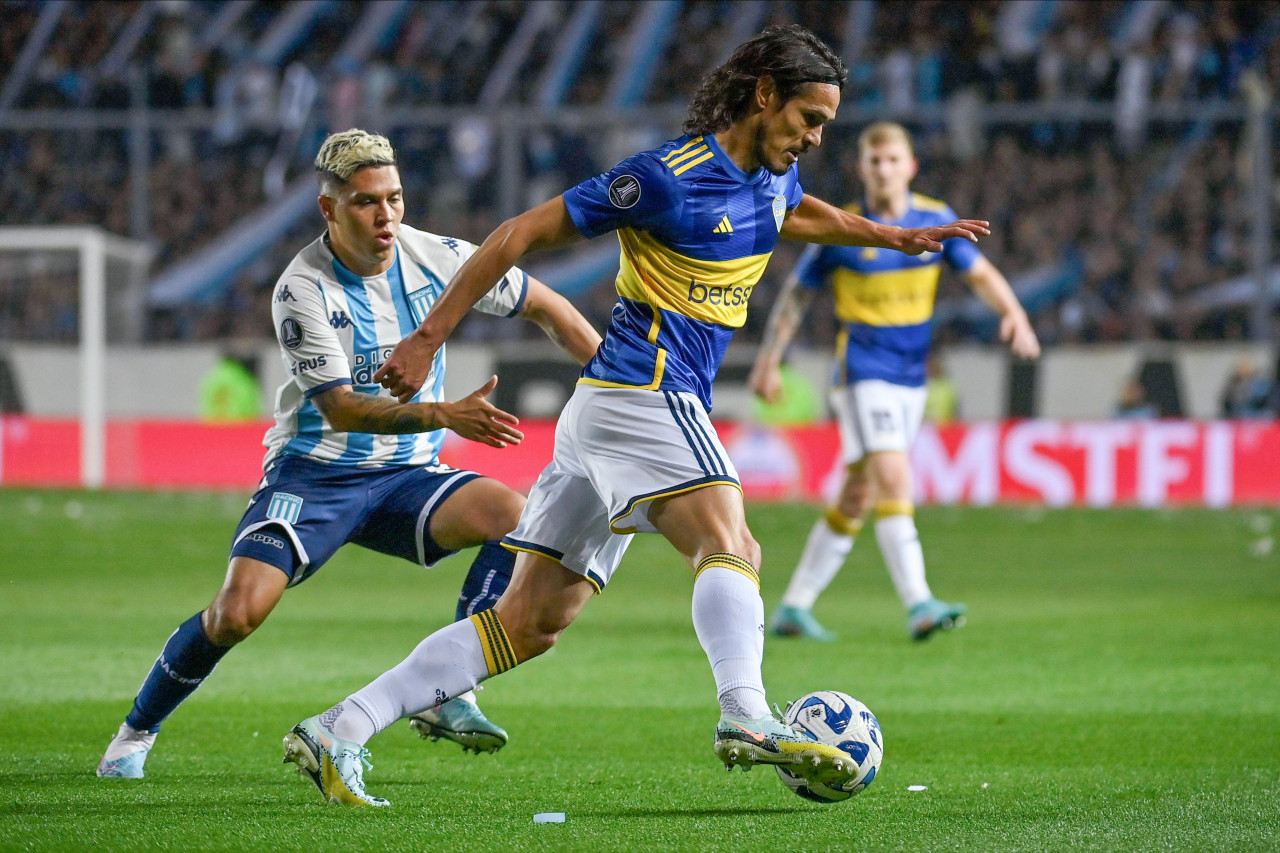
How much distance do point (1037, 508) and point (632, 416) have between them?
471 inches

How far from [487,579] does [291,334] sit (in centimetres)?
92

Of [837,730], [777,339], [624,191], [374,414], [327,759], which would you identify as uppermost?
[624,191]

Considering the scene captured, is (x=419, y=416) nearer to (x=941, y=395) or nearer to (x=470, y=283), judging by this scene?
(x=470, y=283)

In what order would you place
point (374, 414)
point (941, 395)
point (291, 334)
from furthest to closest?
point (941, 395) → point (291, 334) → point (374, 414)

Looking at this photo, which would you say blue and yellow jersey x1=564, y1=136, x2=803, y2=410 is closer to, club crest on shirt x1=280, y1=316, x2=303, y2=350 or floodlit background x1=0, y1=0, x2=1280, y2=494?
club crest on shirt x1=280, y1=316, x2=303, y2=350

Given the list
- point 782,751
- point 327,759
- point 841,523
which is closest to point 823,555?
point 841,523

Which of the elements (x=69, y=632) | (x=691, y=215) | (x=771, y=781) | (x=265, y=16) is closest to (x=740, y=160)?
(x=691, y=215)

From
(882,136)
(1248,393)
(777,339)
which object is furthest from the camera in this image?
(1248,393)

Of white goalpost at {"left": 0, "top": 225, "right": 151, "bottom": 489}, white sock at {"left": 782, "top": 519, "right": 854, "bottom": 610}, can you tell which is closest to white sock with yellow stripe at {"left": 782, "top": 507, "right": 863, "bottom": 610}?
white sock at {"left": 782, "top": 519, "right": 854, "bottom": 610}

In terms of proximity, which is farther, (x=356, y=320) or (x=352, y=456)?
(x=352, y=456)

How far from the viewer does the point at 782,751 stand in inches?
147

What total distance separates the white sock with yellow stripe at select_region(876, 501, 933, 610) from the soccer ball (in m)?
3.74

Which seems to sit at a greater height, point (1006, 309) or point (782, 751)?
point (1006, 309)

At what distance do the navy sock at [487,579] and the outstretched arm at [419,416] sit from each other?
0.67 m
